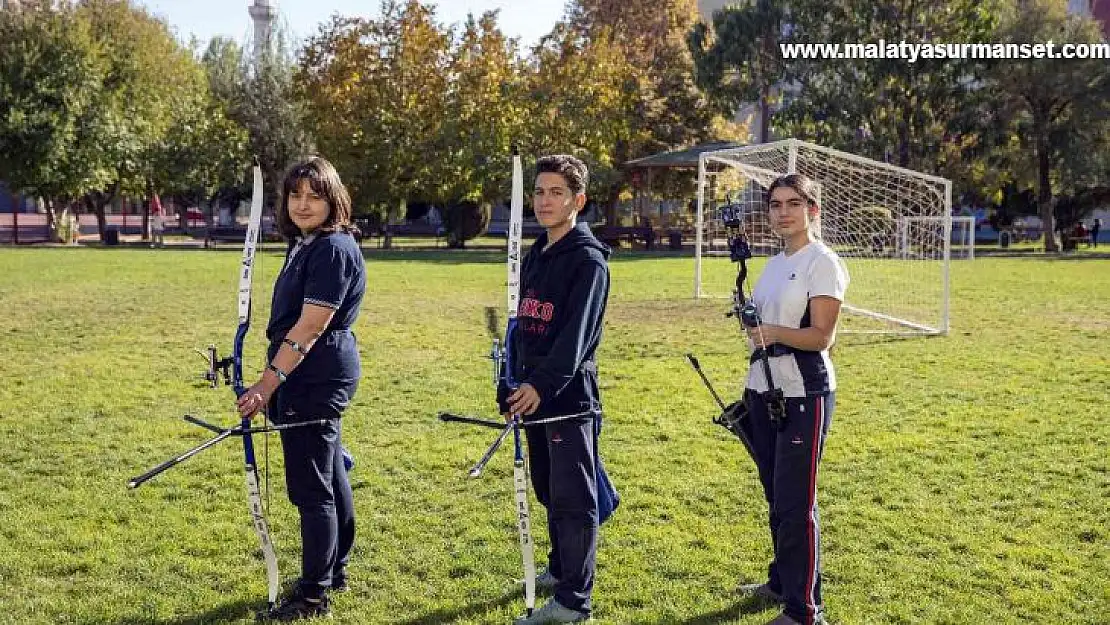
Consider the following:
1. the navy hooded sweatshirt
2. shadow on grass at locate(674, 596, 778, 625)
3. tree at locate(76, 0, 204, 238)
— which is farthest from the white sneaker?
tree at locate(76, 0, 204, 238)

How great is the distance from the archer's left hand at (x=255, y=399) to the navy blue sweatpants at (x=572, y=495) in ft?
3.54

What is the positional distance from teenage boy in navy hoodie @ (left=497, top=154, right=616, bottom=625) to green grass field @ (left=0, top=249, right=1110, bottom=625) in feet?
1.36

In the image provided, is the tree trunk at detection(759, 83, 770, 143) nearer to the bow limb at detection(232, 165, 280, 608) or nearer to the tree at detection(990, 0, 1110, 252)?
the tree at detection(990, 0, 1110, 252)

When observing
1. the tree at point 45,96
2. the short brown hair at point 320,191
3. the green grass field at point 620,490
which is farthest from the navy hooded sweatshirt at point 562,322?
the tree at point 45,96

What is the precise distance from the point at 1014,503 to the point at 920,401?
10.7ft

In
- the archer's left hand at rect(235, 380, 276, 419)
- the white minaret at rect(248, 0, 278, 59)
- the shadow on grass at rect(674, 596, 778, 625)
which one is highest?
the white minaret at rect(248, 0, 278, 59)

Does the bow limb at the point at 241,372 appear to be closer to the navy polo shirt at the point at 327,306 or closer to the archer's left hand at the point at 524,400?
the navy polo shirt at the point at 327,306

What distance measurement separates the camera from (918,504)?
20.3ft

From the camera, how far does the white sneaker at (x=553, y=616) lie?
14.1 feet

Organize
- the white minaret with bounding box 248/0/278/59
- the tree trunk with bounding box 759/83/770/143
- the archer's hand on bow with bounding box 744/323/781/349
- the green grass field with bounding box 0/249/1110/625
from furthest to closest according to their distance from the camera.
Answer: the white minaret with bounding box 248/0/278/59
the tree trunk with bounding box 759/83/770/143
the green grass field with bounding box 0/249/1110/625
the archer's hand on bow with bounding box 744/323/781/349

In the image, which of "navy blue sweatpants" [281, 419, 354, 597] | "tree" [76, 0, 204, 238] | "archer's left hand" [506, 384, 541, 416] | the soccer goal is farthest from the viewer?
"tree" [76, 0, 204, 238]

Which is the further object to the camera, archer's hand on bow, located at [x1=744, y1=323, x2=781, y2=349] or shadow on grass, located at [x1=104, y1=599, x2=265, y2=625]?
shadow on grass, located at [x1=104, y1=599, x2=265, y2=625]

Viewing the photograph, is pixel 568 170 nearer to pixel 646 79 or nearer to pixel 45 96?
pixel 646 79

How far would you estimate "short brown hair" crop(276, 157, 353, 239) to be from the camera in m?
4.15
